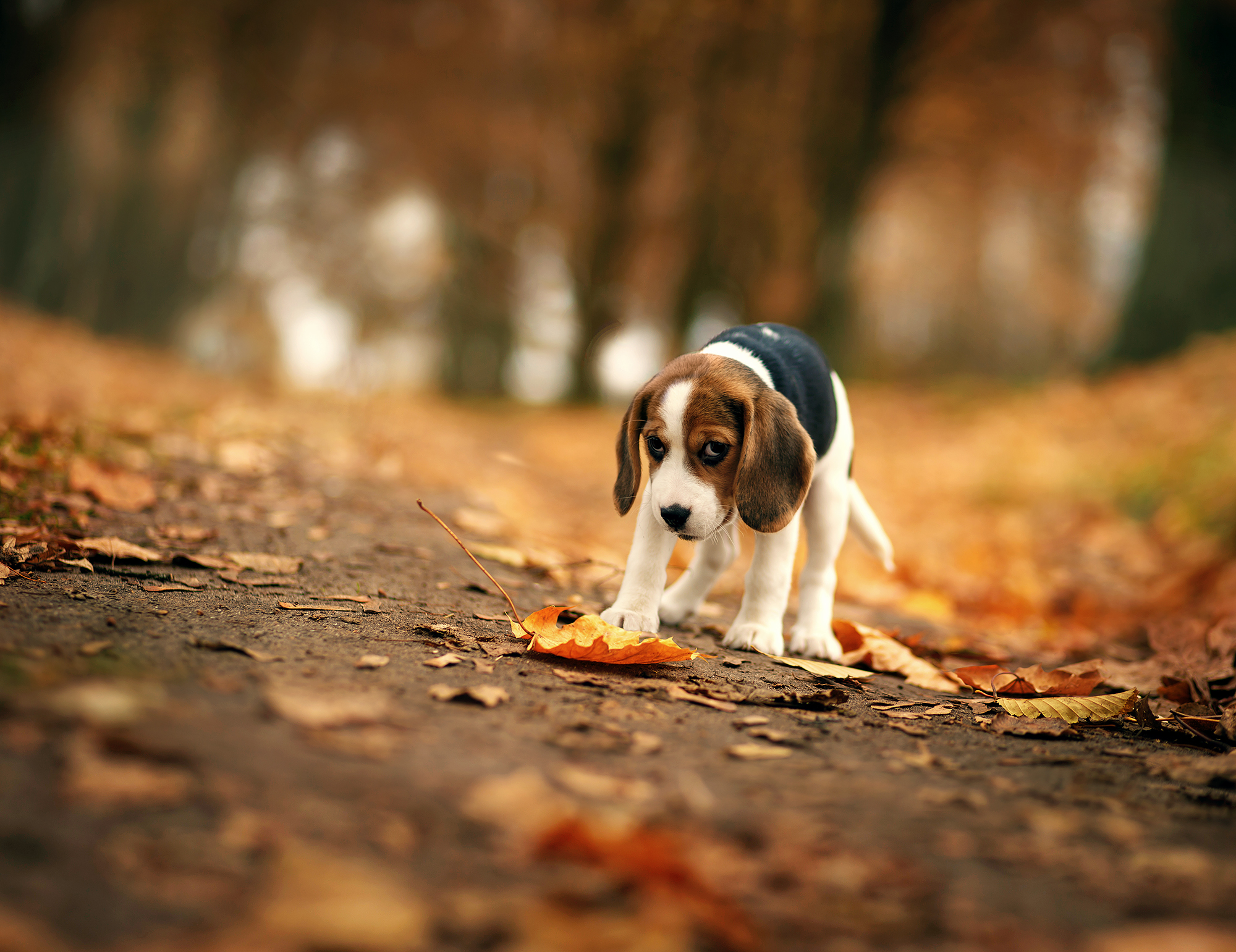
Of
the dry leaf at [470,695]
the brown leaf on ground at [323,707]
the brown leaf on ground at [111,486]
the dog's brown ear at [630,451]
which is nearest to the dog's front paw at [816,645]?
the dog's brown ear at [630,451]

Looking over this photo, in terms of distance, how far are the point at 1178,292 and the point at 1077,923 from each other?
10194mm

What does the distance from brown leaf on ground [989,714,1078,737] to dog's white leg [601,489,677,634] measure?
3.48 ft

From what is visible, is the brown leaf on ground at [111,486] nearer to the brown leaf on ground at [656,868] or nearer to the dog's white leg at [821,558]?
the dog's white leg at [821,558]

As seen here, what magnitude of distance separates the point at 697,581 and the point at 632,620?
0.64 meters

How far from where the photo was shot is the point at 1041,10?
14.8 metres

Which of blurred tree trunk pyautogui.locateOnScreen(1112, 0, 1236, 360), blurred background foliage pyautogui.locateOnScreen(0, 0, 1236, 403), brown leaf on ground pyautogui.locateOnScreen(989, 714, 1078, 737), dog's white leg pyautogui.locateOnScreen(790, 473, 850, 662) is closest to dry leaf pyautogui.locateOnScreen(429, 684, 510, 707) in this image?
brown leaf on ground pyautogui.locateOnScreen(989, 714, 1078, 737)

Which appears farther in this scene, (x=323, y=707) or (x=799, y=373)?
(x=799, y=373)

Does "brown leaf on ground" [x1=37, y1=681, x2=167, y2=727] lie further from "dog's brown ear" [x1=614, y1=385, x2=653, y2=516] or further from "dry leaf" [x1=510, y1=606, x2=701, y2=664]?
"dog's brown ear" [x1=614, y1=385, x2=653, y2=516]

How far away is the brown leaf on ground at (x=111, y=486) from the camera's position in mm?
3682

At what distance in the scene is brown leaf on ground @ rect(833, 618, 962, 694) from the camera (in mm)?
2820

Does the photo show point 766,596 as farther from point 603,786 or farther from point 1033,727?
point 603,786

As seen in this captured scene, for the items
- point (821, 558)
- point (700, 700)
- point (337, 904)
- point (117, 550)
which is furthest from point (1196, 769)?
point (117, 550)

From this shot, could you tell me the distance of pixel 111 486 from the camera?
3.79 m

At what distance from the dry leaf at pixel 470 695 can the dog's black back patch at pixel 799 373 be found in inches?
55.1
